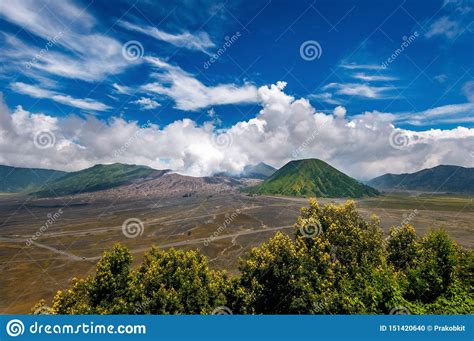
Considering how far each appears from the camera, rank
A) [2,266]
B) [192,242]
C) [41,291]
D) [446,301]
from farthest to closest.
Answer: [192,242] → [2,266] → [41,291] → [446,301]

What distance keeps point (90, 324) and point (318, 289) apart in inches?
750

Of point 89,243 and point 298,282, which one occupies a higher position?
Result: point 298,282

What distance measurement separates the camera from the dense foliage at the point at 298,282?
2205 centimetres

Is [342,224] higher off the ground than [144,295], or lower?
higher

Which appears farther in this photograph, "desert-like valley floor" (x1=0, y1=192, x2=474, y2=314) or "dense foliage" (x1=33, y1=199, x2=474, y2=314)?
"desert-like valley floor" (x1=0, y1=192, x2=474, y2=314)

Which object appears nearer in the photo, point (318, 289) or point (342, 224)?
point (318, 289)

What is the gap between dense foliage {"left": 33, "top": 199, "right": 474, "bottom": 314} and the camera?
22047 millimetres

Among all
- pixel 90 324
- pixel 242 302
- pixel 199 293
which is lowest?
pixel 242 302

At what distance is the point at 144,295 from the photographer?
80.8 ft

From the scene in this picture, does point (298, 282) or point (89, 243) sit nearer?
point (298, 282)

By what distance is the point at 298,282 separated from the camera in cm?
2527

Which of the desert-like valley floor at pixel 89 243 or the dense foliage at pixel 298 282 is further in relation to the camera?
the desert-like valley floor at pixel 89 243

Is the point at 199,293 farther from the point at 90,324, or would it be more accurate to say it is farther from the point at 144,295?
the point at 90,324

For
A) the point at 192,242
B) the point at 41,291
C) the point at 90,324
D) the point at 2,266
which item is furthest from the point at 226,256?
the point at 90,324
